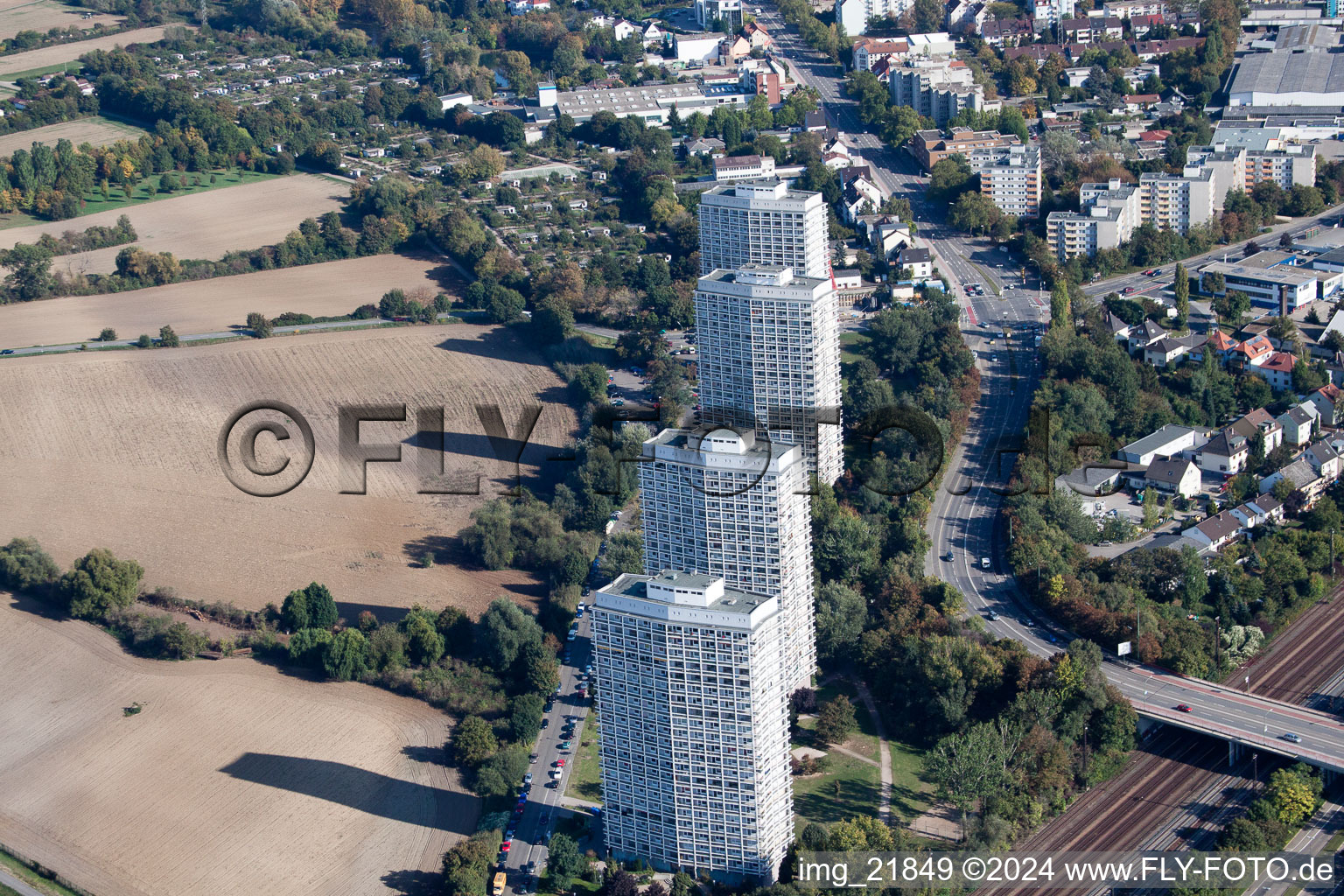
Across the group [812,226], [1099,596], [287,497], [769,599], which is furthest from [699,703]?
[287,497]

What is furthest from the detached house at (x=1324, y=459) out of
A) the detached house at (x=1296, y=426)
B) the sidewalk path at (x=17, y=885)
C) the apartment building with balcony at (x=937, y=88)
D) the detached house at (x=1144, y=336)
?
the sidewalk path at (x=17, y=885)

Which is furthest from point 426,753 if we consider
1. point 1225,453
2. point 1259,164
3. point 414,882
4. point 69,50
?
point 69,50

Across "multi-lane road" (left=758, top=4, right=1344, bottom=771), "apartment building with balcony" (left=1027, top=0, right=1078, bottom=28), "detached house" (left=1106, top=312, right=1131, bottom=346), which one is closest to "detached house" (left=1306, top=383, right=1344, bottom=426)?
"detached house" (left=1106, top=312, right=1131, bottom=346)

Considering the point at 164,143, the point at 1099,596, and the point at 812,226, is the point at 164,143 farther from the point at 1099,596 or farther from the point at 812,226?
the point at 1099,596

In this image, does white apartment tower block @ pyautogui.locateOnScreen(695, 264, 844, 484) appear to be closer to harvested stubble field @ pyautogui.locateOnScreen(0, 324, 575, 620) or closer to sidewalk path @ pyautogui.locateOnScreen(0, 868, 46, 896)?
harvested stubble field @ pyautogui.locateOnScreen(0, 324, 575, 620)

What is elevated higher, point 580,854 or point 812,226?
point 812,226

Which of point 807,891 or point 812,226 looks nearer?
point 807,891

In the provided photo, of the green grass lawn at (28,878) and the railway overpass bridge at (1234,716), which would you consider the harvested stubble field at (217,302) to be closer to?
the green grass lawn at (28,878)

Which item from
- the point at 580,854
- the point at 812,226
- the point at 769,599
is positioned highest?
the point at 812,226

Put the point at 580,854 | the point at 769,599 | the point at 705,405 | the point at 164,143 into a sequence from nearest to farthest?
the point at 769,599, the point at 580,854, the point at 705,405, the point at 164,143
